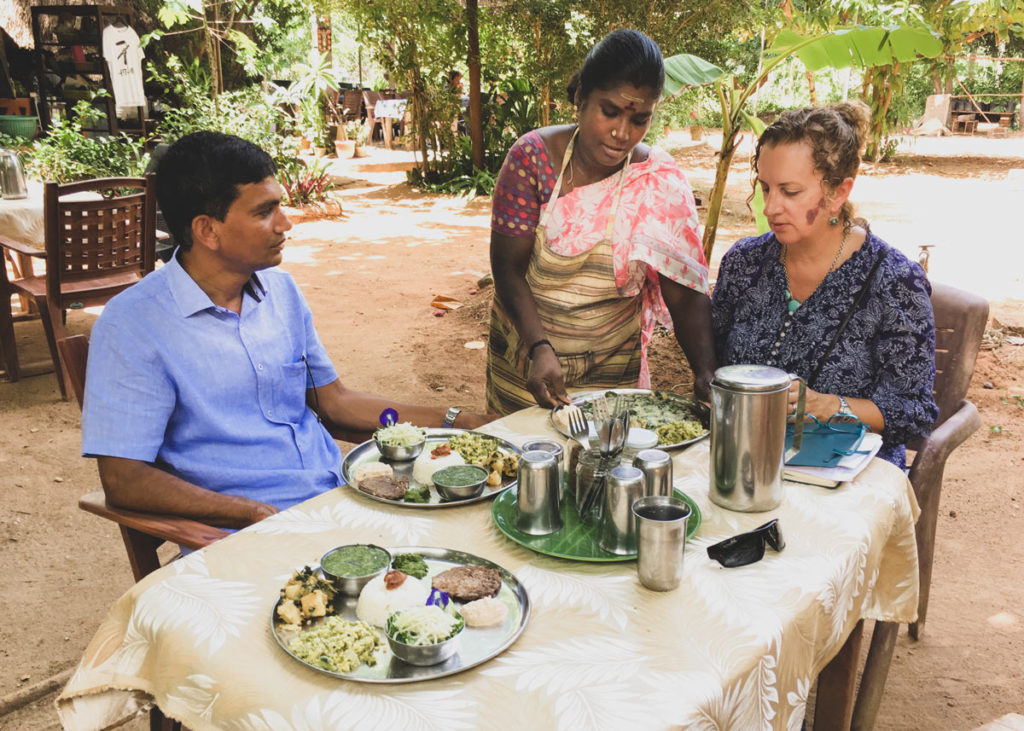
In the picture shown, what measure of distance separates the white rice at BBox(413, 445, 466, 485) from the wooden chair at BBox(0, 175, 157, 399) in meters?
3.90

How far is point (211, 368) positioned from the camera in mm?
2072

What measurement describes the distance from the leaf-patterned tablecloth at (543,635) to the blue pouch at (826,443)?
0.29ft

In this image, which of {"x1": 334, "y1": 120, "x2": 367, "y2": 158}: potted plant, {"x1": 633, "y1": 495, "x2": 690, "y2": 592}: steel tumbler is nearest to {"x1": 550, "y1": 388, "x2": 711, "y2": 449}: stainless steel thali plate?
{"x1": 633, "y1": 495, "x2": 690, "y2": 592}: steel tumbler

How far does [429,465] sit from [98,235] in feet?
13.8

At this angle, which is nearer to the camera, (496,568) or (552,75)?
(496,568)

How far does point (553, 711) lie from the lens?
1.17 metres

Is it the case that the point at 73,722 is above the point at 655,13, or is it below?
below

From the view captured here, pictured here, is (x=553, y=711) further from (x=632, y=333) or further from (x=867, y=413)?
(x=632, y=333)

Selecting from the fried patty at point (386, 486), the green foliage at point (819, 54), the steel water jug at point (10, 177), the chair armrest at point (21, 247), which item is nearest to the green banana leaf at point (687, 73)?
the green foliage at point (819, 54)

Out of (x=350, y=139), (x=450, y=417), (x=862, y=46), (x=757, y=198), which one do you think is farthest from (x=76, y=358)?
(x=350, y=139)

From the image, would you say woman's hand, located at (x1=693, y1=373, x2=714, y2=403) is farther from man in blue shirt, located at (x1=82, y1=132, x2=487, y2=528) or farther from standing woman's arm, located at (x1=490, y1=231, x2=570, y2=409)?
man in blue shirt, located at (x1=82, y1=132, x2=487, y2=528)

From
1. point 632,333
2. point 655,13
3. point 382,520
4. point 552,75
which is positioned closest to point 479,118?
point 552,75

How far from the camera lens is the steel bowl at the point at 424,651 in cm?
125

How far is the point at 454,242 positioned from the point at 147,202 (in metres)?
5.02
